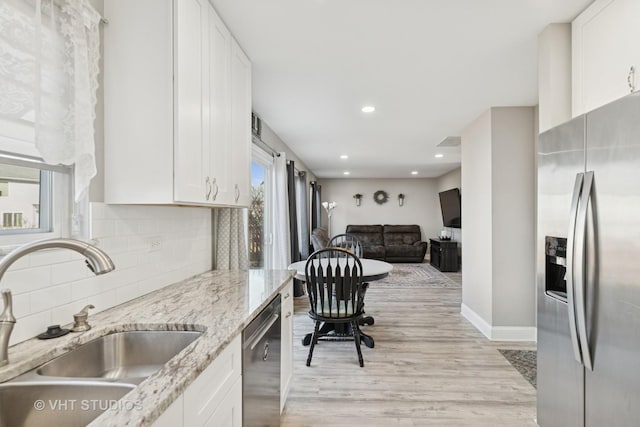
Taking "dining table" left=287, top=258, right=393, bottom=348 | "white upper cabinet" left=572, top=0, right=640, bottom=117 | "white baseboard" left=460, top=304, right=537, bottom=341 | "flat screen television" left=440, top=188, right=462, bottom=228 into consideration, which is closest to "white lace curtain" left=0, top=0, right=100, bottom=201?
"dining table" left=287, top=258, right=393, bottom=348

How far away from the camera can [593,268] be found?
1.41 metres

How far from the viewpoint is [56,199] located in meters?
1.33

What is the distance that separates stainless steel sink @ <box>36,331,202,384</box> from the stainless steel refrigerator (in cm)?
162

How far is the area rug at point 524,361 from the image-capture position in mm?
2738

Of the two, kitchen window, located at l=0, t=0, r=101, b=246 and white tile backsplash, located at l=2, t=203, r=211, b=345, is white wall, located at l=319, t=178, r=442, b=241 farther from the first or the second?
kitchen window, located at l=0, t=0, r=101, b=246

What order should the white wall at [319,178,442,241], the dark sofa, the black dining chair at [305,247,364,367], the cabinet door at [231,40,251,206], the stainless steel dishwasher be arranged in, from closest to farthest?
the stainless steel dishwasher < the cabinet door at [231,40,251,206] < the black dining chair at [305,247,364,367] < the dark sofa < the white wall at [319,178,442,241]

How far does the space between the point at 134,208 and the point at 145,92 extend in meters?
0.58

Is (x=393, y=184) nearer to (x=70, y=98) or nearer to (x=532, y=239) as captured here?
(x=532, y=239)

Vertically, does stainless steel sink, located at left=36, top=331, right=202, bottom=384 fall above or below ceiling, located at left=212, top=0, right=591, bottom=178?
below

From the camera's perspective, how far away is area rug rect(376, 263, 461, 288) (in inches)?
247

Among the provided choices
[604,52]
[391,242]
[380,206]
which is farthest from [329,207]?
[604,52]

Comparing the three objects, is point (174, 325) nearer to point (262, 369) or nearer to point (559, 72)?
point (262, 369)

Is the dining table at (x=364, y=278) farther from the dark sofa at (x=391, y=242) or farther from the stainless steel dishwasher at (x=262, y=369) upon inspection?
the dark sofa at (x=391, y=242)

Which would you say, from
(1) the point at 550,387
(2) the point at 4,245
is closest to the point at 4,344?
(2) the point at 4,245
